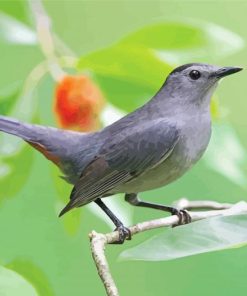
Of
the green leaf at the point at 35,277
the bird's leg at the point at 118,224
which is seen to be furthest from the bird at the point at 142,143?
the green leaf at the point at 35,277

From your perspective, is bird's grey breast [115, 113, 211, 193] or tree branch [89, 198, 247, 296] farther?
bird's grey breast [115, 113, 211, 193]

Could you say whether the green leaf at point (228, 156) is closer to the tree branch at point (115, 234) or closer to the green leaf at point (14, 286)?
the tree branch at point (115, 234)

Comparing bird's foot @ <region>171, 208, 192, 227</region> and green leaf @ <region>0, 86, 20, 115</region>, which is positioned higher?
green leaf @ <region>0, 86, 20, 115</region>

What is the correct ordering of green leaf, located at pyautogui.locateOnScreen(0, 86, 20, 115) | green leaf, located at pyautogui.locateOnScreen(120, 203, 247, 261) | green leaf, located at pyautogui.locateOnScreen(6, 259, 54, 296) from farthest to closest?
green leaf, located at pyautogui.locateOnScreen(0, 86, 20, 115) < green leaf, located at pyautogui.locateOnScreen(6, 259, 54, 296) < green leaf, located at pyautogui.locateOnScreen(120, 203, 247, 261)

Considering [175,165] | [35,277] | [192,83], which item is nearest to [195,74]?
[192,83]

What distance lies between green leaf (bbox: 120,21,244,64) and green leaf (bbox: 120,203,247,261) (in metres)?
0.28

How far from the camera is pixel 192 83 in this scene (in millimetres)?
901

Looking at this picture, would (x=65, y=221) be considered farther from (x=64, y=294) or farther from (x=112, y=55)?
(x=64, y=294)

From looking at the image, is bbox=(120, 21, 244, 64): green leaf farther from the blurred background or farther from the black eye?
the black eye

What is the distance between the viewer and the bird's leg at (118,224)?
2.68ft

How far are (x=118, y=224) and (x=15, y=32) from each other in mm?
250

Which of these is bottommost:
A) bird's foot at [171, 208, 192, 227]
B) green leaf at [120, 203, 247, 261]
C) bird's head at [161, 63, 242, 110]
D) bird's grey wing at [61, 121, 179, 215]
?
green leaf at [120, 203, 247, 261]

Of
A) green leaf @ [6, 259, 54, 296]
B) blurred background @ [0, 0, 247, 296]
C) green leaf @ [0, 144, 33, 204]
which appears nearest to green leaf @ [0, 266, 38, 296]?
blurred background @ [0, 0, 247, 296]

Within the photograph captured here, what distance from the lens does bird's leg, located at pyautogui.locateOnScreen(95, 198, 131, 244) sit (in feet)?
2.68
